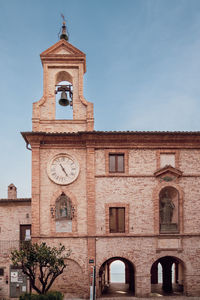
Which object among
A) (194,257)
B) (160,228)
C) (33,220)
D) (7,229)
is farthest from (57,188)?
(194,257)

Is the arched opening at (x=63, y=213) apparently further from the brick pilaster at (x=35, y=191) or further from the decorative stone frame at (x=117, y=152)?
the decorative stone frame at (x=117, y=152)

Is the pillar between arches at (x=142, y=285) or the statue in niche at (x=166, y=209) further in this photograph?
the statue in niche at (x=166, y=209)

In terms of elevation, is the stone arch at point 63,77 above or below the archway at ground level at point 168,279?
above

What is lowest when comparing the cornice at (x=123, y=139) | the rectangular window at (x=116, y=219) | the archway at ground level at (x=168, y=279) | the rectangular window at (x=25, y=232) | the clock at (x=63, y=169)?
the archway at ground level at (x=168, y=279)

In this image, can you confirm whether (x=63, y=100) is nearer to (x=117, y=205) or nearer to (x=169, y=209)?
(x=117, y=205)

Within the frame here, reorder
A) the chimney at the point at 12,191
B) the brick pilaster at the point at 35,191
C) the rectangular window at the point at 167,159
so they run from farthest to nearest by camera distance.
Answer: the chimney at the point at 12,191, the rectangular window at the point at 167,159, the brick pilaster at the point at 35,191

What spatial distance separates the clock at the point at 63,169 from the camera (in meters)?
22.6

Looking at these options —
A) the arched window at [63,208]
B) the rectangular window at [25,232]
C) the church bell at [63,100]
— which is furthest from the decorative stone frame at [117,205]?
the church bell at [63,100]

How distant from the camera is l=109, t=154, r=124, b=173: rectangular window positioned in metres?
23.1

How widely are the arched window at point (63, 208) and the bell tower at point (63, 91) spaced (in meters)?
4.28

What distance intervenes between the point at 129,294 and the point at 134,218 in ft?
16.5

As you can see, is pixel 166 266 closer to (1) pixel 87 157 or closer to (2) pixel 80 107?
(1) pixel 87 157

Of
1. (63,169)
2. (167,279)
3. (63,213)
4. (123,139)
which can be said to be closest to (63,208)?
(63,213)

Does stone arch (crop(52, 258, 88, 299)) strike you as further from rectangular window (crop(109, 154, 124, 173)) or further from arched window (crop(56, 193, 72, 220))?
rectangular window (crop(109, 154, 124, 173))
